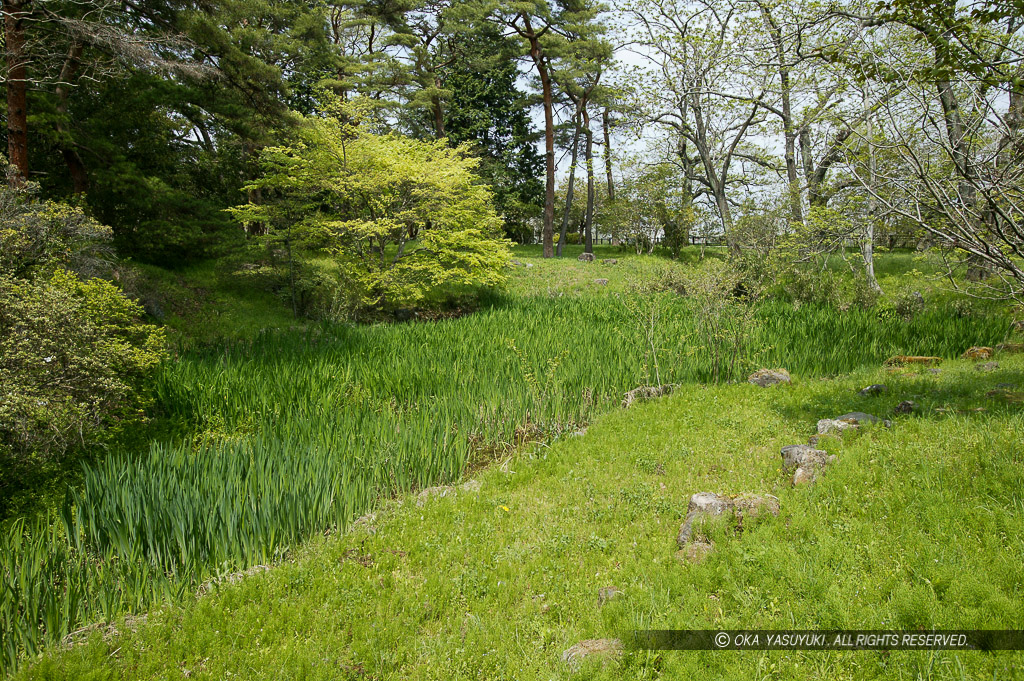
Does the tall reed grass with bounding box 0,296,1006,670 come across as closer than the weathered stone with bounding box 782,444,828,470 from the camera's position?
Yes

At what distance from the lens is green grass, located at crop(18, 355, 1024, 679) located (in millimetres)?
2355

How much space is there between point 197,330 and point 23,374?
838 cm

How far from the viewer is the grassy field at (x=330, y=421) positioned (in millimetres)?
2973

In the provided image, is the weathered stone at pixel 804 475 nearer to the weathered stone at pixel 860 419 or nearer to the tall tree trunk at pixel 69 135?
the weathered stone at pixel 860 419

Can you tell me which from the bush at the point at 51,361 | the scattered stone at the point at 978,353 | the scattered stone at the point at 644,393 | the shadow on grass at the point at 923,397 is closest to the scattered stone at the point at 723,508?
the shadow on grass at the point at 923,397

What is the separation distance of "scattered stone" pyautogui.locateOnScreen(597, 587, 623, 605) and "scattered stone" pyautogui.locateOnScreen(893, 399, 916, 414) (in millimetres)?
3906

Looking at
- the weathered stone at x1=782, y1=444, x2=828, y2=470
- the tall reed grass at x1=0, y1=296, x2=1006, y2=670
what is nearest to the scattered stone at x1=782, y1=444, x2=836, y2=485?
the weathered stone at x1=782, y1=444, x2=828, y2=470

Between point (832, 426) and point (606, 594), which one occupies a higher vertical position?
point (832, 426)

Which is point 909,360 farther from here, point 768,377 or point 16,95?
point 16,95

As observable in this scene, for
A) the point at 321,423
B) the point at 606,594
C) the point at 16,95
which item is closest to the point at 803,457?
the point at 606,594

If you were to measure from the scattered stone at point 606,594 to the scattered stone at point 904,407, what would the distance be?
3.91 metres

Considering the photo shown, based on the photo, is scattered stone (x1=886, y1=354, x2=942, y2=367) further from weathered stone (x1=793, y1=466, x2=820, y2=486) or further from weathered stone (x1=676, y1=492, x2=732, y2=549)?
weathered stone (x1=676, y1=492, x2=732, y2=549)

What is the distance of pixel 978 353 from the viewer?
23.4 ft

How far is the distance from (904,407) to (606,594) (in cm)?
409
